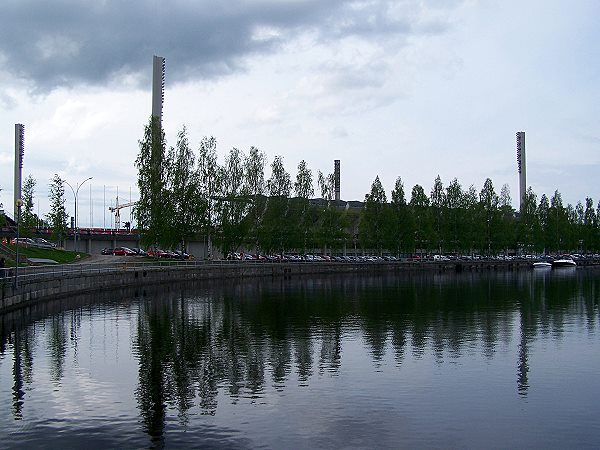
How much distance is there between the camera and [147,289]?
81.9 m

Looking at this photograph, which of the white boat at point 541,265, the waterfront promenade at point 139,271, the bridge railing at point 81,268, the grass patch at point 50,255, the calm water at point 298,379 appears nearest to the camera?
the calm water at point 298,379

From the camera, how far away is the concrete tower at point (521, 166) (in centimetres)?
19500

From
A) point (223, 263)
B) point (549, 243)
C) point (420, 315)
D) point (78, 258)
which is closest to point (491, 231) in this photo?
point (549, 243)

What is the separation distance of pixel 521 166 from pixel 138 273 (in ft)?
467

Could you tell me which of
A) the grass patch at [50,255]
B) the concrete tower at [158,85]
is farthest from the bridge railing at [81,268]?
the concrete tower at [158,85]

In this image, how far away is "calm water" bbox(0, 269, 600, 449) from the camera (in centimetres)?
2181

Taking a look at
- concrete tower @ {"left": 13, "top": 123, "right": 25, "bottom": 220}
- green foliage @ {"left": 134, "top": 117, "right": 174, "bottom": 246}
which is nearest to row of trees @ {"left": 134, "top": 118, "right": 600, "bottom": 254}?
green foliage @ {"left": 134, "top": 117, "right": 174, "bottom": 246}

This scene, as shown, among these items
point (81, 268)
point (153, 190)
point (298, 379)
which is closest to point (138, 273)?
point (81, 268)

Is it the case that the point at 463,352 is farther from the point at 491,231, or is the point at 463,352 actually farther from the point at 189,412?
the point at 491,231

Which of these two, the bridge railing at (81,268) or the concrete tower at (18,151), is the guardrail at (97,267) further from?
the concrete tower at (18,151)

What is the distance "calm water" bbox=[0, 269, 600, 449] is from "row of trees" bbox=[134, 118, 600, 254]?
53.7 metres

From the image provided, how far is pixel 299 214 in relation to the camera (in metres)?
140

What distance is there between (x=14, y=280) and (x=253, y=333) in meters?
20.4

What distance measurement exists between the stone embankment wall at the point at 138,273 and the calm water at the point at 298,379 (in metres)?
3.29
